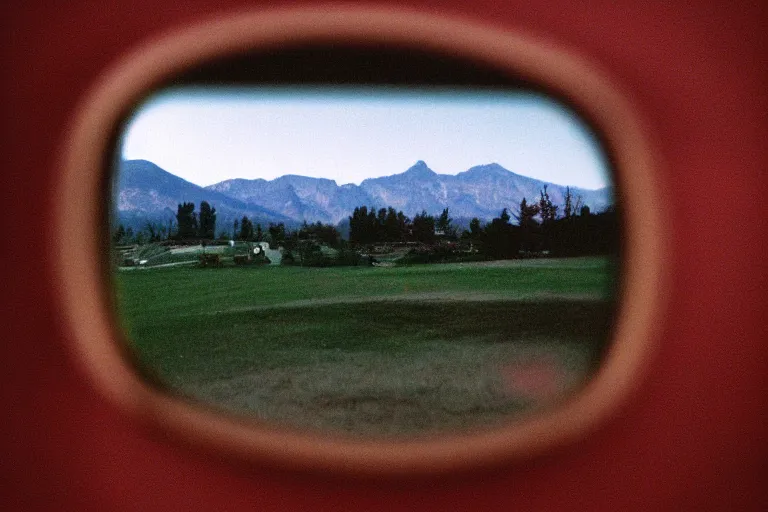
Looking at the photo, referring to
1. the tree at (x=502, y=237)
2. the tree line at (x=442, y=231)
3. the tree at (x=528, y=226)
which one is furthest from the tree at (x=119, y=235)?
the tree at (x=502, y=237)

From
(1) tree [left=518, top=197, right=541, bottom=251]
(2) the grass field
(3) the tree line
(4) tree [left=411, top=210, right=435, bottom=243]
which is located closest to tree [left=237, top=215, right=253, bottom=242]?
(3) the tree line

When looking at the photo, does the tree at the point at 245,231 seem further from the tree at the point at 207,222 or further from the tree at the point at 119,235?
the tree at the point at 119,235

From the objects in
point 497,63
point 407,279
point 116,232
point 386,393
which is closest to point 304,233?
point 116,232

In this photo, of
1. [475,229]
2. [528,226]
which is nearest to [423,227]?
[475,229]

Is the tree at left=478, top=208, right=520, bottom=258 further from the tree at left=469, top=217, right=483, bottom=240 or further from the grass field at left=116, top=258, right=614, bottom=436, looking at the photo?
the grass field at left=116, top=258, right=614, bottom=436

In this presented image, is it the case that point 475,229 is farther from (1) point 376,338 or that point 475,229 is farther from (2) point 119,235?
(1) point 376,338

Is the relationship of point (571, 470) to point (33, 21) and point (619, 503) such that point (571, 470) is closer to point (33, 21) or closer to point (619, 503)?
point (619, 503)
